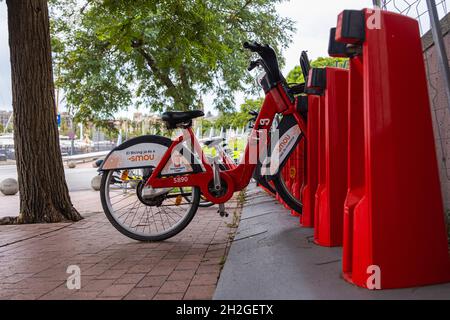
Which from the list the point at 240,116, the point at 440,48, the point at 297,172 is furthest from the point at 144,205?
the point at 240,116

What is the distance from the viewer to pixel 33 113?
602 centimetres

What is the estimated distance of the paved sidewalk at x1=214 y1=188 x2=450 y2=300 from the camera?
2.17 metres

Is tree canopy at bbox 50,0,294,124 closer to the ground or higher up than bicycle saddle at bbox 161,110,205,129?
higher up

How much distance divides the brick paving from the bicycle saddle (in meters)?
1.15

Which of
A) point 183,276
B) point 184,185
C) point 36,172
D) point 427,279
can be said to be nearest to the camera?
point 427,279

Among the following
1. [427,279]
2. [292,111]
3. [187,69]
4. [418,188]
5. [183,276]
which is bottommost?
[183,276]

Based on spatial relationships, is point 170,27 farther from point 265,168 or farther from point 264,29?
point 264,29

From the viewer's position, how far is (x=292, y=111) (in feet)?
14.7

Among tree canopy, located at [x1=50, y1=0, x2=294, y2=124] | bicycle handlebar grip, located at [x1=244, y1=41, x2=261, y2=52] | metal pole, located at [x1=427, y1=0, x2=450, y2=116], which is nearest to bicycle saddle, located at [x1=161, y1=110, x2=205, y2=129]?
bicycle handlebar grip, located at [x1=244, y1=41, x2=261, y2=52]

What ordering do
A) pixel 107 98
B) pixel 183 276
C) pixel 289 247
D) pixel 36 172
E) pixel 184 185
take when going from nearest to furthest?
pixel 183 276 < pixel 289 247 < pixel 184 185 < pixel 36 172 < pixel 107 98

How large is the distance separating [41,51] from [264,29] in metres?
10.2

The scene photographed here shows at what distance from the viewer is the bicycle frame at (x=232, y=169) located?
4340 mm

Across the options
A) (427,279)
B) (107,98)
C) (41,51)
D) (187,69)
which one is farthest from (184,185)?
(107,98)

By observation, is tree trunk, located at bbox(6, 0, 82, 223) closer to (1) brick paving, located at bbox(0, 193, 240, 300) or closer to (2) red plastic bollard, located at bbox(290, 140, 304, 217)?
(1) brick paving, located at bbox(0, 193, 240, 300)
